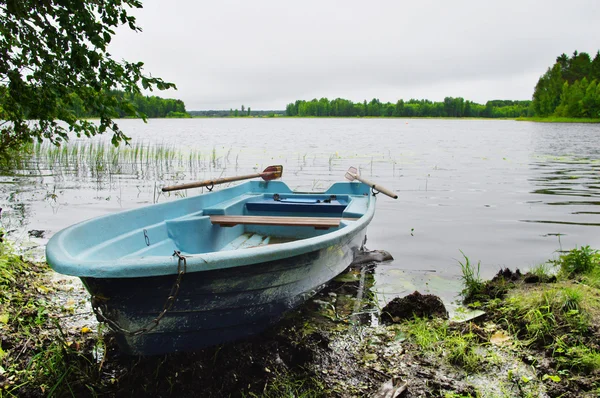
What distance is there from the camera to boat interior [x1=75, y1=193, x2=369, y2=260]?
384cm

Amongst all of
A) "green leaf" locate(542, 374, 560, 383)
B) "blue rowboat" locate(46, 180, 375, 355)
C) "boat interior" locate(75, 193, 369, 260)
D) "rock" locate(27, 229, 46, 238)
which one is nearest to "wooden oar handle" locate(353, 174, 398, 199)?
"boat interior" locate(75, 193, 369, 260)

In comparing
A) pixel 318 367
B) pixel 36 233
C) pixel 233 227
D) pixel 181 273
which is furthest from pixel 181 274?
pixel 36 233

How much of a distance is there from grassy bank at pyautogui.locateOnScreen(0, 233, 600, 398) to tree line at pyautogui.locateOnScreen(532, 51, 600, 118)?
3101 inches

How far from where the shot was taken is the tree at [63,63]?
10.8 feet

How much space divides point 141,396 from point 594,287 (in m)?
4.17

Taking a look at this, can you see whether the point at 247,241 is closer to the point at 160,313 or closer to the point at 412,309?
the point at 412,309

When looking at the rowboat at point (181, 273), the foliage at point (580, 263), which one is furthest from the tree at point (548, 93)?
the rowboat at point (181, 273)

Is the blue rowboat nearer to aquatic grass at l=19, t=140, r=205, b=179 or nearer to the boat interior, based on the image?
the boat interior

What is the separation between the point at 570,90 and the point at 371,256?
84.8 m

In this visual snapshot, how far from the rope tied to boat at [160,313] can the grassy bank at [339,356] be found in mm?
365

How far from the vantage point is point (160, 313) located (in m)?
2.82

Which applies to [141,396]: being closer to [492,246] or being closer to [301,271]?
[301,271]

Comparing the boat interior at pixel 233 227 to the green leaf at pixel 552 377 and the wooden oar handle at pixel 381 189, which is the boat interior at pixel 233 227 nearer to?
the wooden oar handle at pixel 381 189

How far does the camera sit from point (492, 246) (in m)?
6.98
